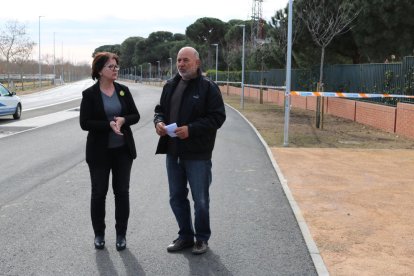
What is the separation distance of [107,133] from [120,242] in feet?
3.31

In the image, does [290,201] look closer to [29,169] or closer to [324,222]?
[324,222]

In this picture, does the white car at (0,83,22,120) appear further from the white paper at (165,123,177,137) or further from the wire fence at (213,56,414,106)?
the white paper at (165,123,177,137)

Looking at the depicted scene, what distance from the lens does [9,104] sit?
18.5 metres

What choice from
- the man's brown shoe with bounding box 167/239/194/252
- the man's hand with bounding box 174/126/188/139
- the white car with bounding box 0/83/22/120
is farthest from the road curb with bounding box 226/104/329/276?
the white car with bounding box 0/83/22/120

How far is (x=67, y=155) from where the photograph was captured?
10648mm

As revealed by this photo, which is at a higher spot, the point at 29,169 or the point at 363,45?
the point at 363,45

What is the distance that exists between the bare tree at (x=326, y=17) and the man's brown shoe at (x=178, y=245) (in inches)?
673

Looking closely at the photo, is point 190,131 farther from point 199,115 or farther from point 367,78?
point 367,78

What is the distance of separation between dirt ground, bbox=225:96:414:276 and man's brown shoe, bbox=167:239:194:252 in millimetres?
1214

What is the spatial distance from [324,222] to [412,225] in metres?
0.94

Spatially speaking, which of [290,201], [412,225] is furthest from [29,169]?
[412,225]

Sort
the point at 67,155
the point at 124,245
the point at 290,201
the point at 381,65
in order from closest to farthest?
the point at 124,245 → the point at 290,201 → the point at 67,155 → the point at 381,65

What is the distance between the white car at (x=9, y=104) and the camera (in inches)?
711

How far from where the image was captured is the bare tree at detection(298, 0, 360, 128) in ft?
72.0
